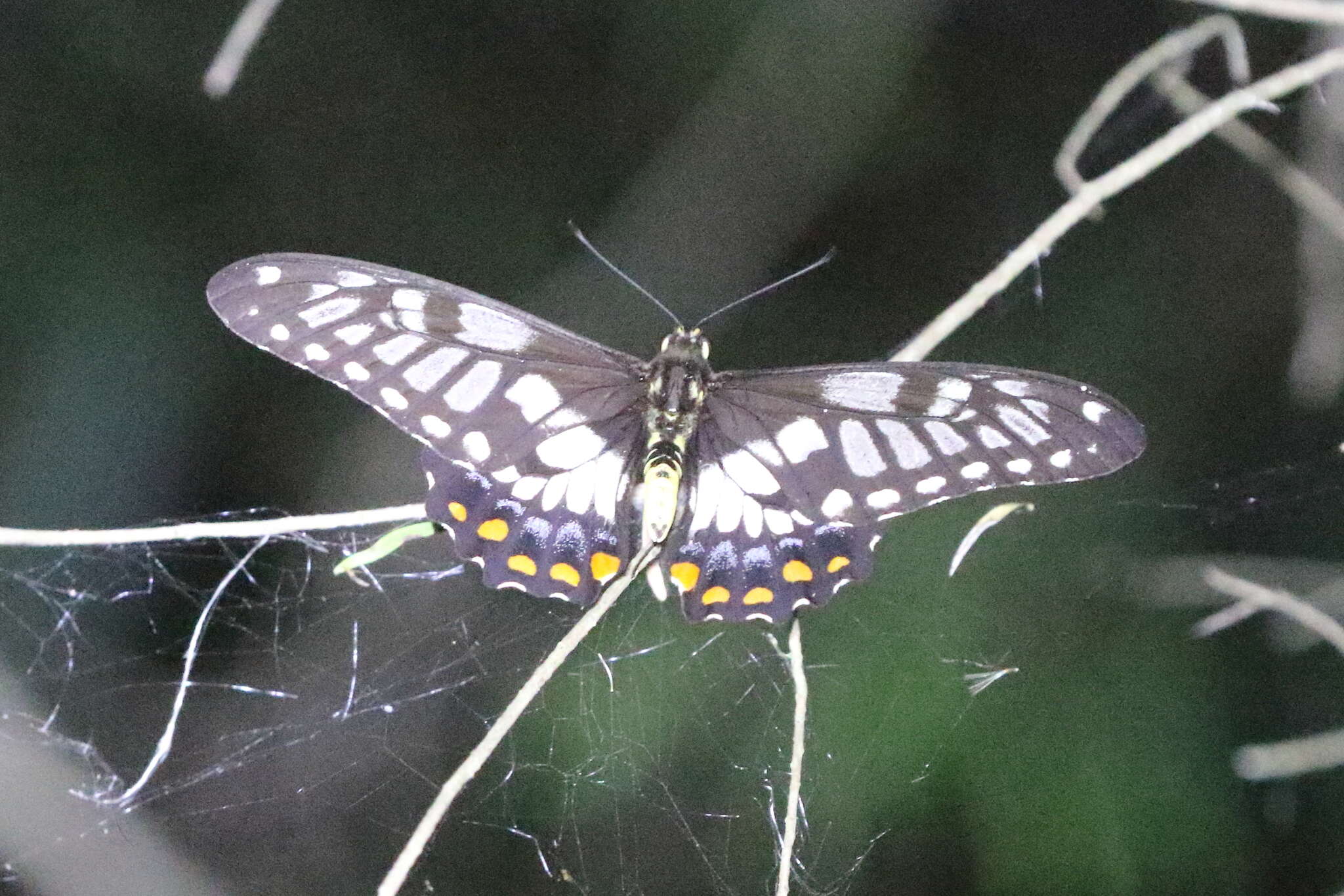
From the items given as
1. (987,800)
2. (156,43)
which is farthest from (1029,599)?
(156,43)

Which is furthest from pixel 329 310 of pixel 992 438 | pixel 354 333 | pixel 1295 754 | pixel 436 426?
pixel 1295 754

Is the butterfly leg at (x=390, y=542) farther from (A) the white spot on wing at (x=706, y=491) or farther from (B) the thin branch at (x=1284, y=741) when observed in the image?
(B) the thin branch at (x=1284, y=741)

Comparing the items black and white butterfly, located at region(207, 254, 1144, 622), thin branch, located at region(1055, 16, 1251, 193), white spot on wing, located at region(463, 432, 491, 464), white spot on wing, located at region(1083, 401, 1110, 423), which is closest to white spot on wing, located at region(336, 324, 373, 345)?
black and white butterfly, located at region(207, 254, 1144, 622)

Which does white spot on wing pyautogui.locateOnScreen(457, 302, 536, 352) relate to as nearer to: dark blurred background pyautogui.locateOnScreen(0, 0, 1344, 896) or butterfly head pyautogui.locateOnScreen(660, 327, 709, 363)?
butterfly head pyautogui.locateOnScreen(660, 327, 709, 363)

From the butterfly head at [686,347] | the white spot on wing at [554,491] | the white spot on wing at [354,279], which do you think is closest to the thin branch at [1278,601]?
the butterfly head at [686,347]

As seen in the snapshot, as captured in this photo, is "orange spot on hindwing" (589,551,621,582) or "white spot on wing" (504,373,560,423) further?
"white spot on wing" (504,373,560,423)

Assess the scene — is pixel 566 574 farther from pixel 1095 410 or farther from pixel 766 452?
pixel 1095 410
